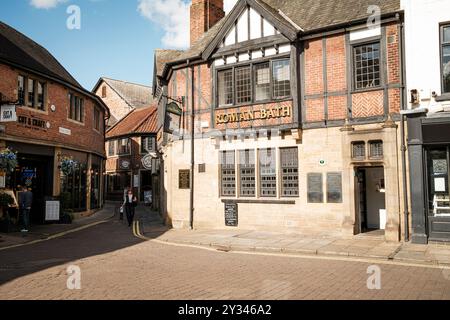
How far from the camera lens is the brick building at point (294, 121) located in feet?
42.7

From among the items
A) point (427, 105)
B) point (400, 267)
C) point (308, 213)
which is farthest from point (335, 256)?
point (427, 105)

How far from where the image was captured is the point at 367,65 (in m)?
13.3

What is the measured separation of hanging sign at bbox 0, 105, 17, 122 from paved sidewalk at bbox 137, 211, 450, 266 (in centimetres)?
685

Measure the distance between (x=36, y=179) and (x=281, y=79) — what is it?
42.5 feet

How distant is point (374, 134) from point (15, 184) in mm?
15303

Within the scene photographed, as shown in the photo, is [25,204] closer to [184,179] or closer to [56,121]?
[56,121]

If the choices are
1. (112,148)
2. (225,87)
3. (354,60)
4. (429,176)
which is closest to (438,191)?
(429,176)

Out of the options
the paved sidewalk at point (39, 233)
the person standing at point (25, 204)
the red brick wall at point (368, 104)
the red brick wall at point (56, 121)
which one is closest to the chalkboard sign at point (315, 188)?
the red brick wall at point (368, 104)

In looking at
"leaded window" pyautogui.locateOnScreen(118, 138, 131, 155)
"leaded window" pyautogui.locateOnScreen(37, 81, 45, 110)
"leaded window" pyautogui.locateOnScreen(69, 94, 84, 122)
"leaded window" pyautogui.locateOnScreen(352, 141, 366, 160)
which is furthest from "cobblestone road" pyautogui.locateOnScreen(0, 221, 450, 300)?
"leaded window" pyautogui.locateOnScreen(118, 138, 131, 155)

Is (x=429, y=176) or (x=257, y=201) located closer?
(x=429, y=176)

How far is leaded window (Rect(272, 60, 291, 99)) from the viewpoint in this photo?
1470cm

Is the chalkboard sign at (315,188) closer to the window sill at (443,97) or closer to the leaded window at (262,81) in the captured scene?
the leaded window at (262,81)

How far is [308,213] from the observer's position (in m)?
14.0
